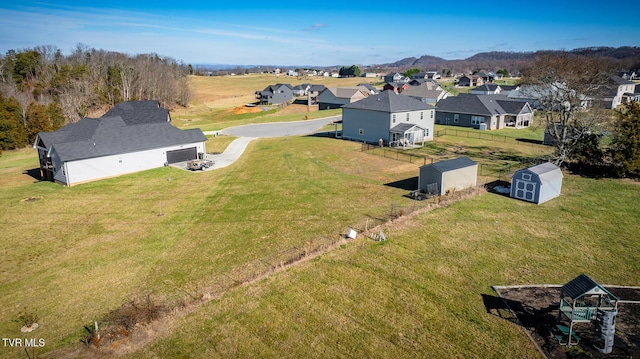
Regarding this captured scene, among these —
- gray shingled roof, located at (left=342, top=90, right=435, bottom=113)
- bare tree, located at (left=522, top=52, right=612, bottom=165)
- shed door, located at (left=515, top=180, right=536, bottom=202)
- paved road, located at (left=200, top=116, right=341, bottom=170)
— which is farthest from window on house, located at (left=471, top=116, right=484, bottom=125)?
shed door, located at (left=515, top=180, right=536, bottom=202)

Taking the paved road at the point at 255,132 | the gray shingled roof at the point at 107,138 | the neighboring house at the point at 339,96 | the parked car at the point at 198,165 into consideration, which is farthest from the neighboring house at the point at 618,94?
the gray shingled roof at the point at 107,138

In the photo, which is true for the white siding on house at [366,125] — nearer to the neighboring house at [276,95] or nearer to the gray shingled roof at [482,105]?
the gray shingled roof at [482,105]

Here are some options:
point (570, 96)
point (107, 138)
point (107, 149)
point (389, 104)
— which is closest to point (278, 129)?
point (389, 104)

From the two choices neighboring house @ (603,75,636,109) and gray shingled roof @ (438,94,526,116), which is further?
neighboring house @ (603,75,636,109)

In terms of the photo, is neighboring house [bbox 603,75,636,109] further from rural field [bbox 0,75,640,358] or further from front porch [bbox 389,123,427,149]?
rural field [bbox 0,75,640,358]

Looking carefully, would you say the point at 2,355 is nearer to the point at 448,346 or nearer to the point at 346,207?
the point at 448,346
